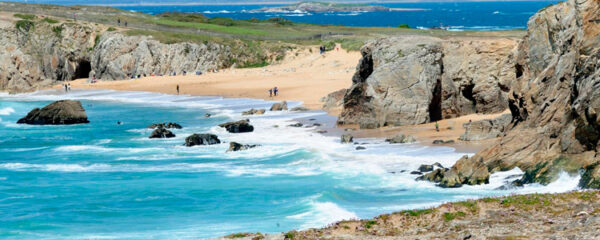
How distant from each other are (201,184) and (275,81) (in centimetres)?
3807

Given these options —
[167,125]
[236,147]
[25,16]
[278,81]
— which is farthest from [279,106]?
[25,16]

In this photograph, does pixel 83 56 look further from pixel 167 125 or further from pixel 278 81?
pixel 167 125

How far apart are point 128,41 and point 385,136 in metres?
46.0

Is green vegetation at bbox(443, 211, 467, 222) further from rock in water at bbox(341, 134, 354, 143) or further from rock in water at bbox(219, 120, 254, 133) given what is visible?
rock in water at bbox(219, 120, 254, 133)

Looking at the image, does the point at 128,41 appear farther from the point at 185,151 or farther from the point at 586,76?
the point at 586,76

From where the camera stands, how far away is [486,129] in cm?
3162

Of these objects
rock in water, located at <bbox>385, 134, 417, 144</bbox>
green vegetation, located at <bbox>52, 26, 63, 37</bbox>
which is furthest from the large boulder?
green vegetation, located at <bbox>52, 26, 63, 37</bbox>

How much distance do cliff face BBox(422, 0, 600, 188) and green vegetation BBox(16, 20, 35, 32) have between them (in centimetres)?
5828

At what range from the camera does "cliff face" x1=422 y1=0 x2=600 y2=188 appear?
72.5ft

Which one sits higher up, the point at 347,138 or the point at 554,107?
the point at 554,107

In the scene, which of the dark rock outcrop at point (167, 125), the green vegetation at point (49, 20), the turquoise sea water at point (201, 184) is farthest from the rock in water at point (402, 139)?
the green vegetation at point (49, 20)

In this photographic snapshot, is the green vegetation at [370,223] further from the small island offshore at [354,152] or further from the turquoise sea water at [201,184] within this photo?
the turquoise sea water at [201,184]

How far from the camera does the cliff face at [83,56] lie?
A: 72.1m

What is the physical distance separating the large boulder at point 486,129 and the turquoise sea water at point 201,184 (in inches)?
63.2
